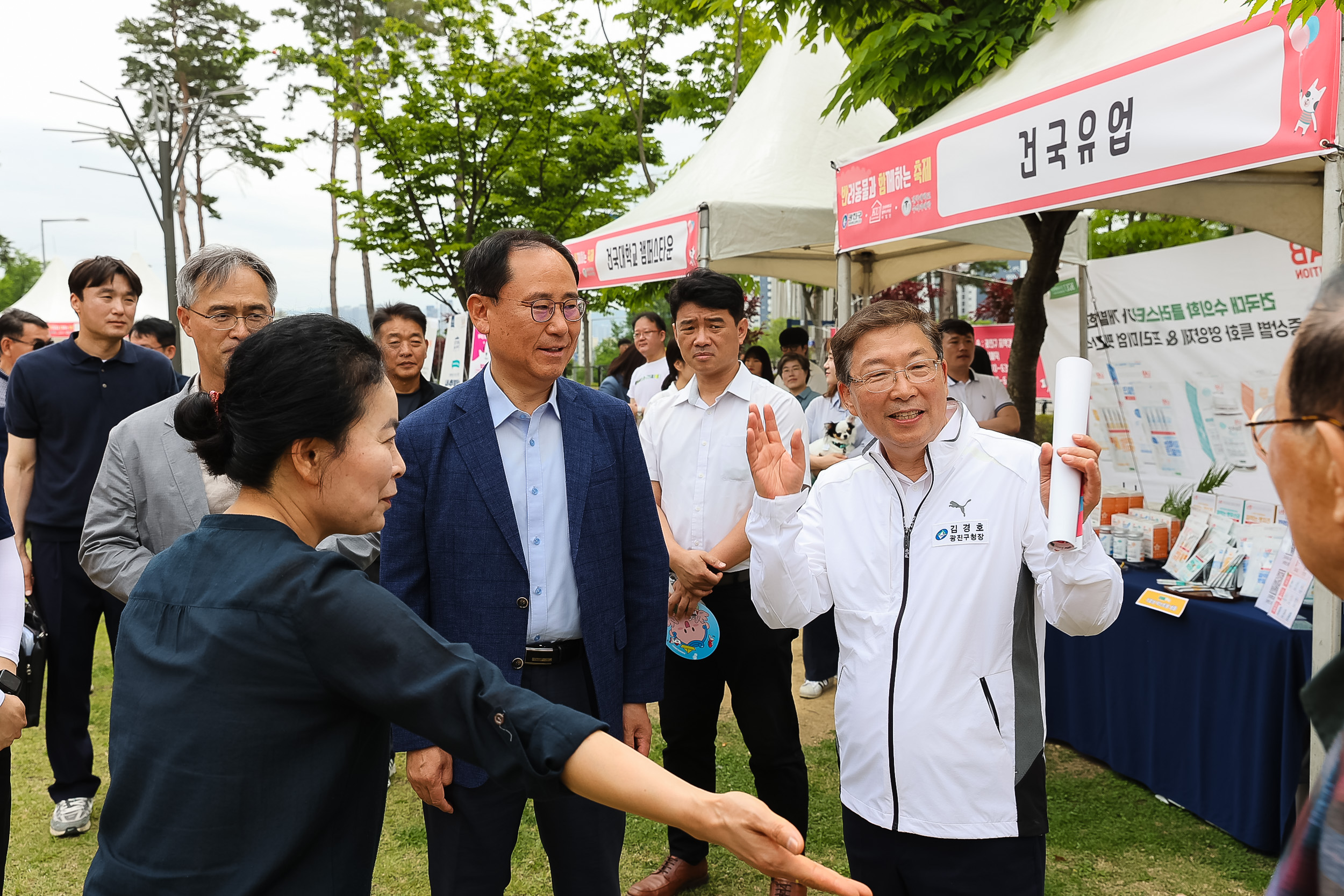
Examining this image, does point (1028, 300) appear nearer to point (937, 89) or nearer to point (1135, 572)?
point (937, 89)

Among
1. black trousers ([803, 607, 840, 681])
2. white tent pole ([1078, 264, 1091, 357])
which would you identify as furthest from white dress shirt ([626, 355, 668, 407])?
white tent pole ([1078, 264, 1091, 357])

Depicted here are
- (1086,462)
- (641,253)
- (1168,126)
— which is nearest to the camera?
(1086,462)

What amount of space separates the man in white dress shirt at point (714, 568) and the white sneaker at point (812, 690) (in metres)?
1.91

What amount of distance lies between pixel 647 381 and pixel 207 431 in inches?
236

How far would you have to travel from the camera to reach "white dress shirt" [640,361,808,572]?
3.19 metres

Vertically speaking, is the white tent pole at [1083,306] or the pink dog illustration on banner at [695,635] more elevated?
the white tent pole at [1083,306]

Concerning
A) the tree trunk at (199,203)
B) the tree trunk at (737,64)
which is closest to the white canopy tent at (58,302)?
the tree trunk at (199,203)

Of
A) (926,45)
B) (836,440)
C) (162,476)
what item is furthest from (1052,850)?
(926,45)

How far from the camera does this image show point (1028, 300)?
235 inches

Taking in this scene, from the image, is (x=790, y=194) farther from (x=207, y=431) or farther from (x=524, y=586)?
(x=207, y=431)

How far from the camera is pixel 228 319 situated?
2.46 m

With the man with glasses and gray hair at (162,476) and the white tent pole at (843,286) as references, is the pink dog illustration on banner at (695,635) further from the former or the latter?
the white tent pole at (843,286)

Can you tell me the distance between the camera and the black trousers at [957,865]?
1852 millimetres

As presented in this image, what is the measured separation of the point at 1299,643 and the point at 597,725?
3.03m
